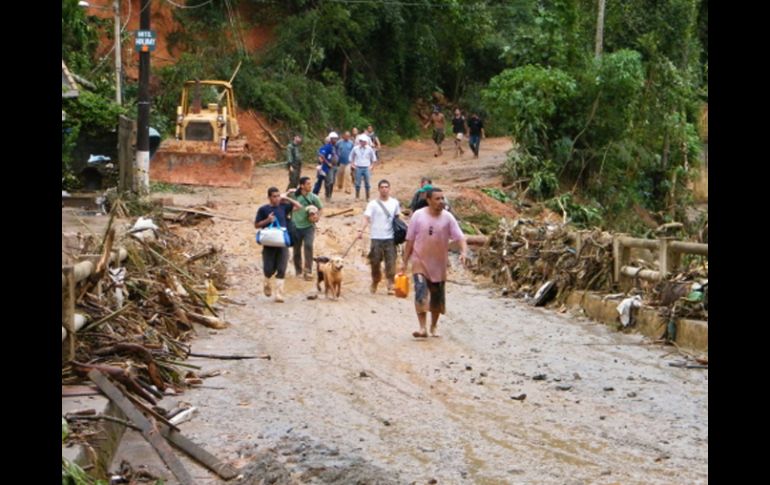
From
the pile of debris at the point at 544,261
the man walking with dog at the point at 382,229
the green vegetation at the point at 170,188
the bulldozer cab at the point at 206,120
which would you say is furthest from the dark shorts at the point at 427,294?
the bulldozer cab at the point at 206,120

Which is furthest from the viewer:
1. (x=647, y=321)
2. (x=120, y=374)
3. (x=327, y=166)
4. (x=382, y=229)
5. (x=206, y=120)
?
(x=206, y=120)

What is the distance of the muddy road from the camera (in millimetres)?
7984

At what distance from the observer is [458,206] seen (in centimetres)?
2958

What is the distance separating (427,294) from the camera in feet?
46.0

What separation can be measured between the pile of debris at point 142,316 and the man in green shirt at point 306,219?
267cm

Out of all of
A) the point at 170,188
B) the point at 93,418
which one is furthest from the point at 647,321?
the point at 170,188

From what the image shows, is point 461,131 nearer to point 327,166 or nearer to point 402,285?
point 327,166

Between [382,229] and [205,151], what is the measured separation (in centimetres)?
1474

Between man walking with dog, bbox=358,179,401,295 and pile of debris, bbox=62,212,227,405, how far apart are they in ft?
8.87

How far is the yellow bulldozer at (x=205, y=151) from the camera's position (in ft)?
101

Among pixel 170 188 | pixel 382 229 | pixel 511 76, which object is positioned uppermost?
pixel 511 76
